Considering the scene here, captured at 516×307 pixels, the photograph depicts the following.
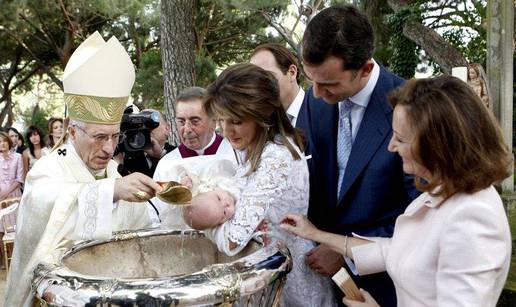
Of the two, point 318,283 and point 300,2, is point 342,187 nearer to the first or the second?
point 318,283

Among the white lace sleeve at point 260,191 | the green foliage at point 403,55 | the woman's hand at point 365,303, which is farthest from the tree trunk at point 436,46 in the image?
the woman's hand at point 365,303

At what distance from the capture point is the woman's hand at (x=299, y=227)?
161 cm

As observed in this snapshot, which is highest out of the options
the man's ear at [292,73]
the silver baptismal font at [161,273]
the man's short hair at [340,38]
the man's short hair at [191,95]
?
the man's short hair at [340,38]

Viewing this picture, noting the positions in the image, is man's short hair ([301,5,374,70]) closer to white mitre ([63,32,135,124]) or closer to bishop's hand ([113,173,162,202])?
bishop's hand ([113,173,162,202])

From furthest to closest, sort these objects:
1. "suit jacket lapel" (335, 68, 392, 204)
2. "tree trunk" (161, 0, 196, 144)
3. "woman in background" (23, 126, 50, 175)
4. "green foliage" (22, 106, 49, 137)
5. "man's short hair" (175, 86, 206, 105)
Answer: "green foliage" (22, 106, 49, 137)
"woman in background" (23, 126, 50, 175)
"tree trunk" (161, 0, 196, 144)
"man's short hair" (175, 86, 206, 105)
"suit jacket lapel" (335, 68, 392, 204)

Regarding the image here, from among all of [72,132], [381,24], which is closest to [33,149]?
[72,132]

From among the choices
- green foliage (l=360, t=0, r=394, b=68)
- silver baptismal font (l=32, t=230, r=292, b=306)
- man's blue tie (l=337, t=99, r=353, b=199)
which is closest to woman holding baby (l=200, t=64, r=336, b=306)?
silver baptismal font (l=32, t=230, r=292, b=306)

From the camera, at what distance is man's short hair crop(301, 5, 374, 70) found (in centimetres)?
164

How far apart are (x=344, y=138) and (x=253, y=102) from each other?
0.43m

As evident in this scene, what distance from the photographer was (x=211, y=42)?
13.9 meters

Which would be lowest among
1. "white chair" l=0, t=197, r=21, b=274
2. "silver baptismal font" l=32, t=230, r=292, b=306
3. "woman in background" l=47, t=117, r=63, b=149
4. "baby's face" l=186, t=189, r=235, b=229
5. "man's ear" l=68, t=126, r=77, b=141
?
"white chair" l=0, t=197, r=21, b=274

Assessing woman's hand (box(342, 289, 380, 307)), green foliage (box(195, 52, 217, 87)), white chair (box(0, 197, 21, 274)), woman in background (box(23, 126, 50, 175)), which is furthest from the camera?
green foliage (box(195, 52, 217, 87))

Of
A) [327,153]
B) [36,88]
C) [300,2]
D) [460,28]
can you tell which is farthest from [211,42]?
[327,153]

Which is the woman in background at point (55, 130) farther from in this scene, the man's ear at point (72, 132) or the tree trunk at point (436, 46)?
the tree trunk at point (436, 46)
